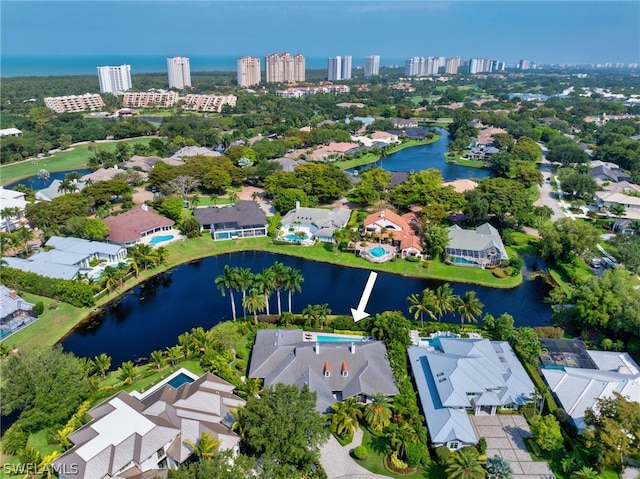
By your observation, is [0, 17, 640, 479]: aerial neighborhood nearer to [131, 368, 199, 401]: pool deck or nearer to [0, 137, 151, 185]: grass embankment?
[131, 368, 199, 401]: pool deck

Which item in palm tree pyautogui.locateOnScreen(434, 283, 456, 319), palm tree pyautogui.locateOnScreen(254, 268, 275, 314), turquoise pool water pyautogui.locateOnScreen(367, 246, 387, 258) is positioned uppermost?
palm tree pyautogui.locateOnScreen(254, 268, 275, 314)

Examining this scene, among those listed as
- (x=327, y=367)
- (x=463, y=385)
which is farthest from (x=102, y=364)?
(x=463, y=385)

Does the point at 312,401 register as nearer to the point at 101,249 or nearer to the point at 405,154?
the point at 101,249

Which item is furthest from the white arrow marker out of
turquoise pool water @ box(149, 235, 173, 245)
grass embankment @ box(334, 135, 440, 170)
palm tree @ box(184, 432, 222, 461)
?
grass embankment @ box(334, 135, 440, 170)

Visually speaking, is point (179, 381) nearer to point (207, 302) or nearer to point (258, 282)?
point (258, 282)

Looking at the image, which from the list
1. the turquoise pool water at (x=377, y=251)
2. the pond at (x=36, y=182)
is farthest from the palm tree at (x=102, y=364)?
the pond at (x=36, y=182)

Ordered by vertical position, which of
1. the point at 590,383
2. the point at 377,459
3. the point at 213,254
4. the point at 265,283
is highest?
the point at 265,283
